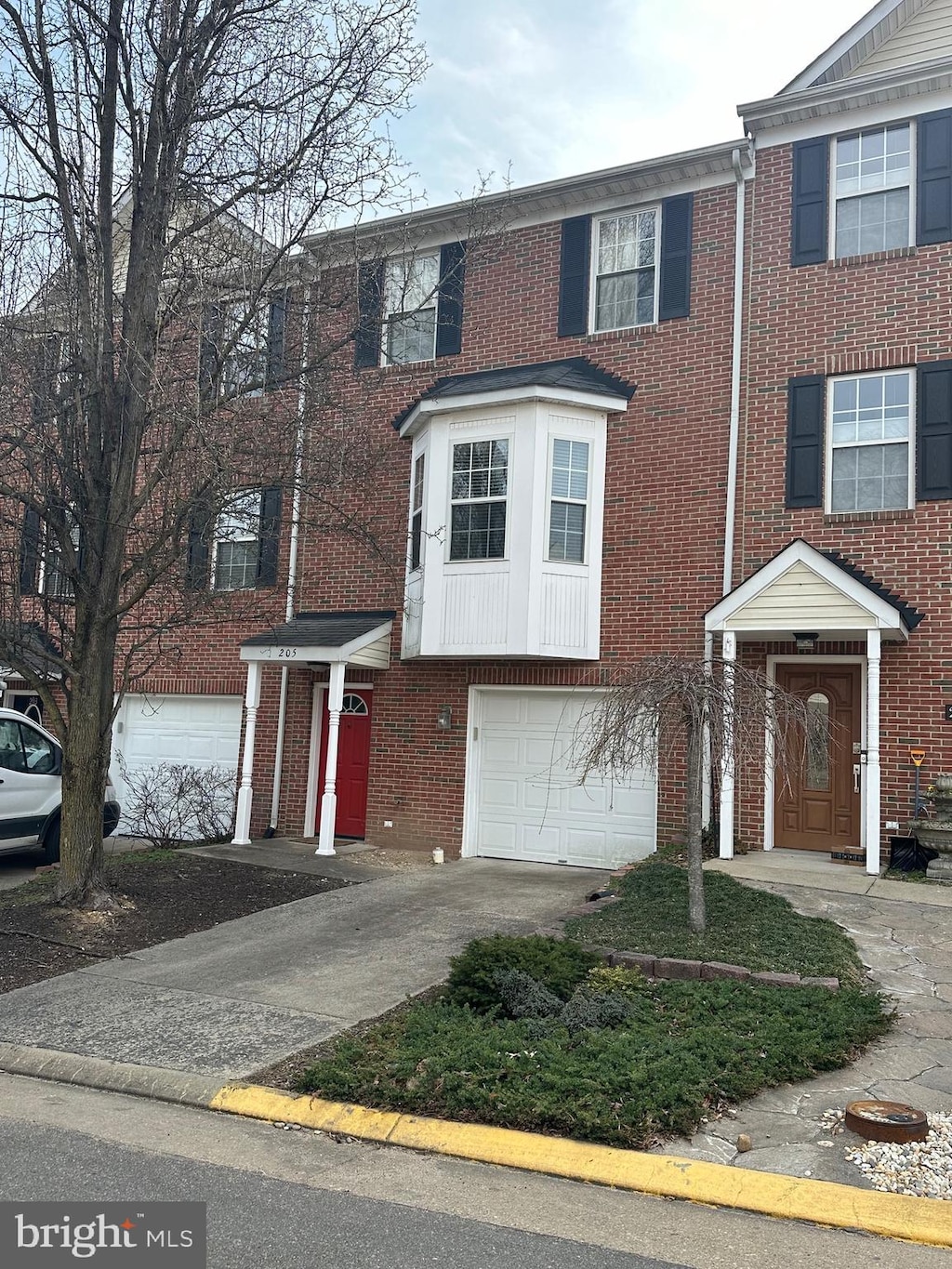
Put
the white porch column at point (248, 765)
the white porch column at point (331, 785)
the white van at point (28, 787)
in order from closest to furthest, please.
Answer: the white van at point (28, 787), the white porch column at point (331, 785), the white porch column at point (248, 765)

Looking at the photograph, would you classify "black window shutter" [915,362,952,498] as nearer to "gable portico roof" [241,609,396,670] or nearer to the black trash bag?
the black trash bag

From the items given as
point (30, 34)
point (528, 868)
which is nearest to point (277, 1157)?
point (528, 868)

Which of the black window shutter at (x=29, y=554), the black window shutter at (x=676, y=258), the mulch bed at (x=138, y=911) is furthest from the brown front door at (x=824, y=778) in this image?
the black window shutter at (x=29, y=554)

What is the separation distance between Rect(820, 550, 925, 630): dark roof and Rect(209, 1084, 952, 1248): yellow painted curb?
279 inches

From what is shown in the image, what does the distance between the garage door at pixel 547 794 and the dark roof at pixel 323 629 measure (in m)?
1.76

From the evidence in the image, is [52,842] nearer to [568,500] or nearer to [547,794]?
[547,794]

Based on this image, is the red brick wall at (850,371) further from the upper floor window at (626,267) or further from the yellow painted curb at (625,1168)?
the yellow painted curb at (625,1168)

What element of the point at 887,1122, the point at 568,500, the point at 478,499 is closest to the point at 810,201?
the point at 568,500

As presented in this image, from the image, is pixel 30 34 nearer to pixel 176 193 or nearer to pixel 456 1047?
pixel 176 193

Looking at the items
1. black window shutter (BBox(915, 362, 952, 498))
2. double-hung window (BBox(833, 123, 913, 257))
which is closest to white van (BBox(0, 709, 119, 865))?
black window shutter (BBox(915, 362, 952, 498))

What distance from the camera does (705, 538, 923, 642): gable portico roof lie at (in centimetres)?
1018

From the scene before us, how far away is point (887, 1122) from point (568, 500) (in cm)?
883

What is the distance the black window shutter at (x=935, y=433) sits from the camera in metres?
10.7

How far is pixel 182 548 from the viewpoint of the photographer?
8578 mm
